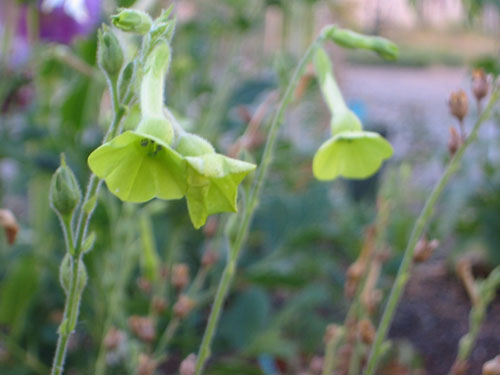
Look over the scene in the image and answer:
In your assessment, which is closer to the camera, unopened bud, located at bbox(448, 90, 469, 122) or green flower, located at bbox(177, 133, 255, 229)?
green flower, located at bbox(177, 133, 255, 229)

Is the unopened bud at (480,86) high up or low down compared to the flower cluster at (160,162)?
up

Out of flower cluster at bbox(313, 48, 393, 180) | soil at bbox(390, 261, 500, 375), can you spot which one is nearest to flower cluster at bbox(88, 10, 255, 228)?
flower cluster at bbox(313, 48, 393, 180)

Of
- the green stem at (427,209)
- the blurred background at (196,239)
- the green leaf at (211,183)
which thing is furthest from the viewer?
the blurred background at (196,239)

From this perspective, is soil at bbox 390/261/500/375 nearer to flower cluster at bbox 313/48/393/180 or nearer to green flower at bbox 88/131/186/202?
flower cluster at bbox 313/48/393/180

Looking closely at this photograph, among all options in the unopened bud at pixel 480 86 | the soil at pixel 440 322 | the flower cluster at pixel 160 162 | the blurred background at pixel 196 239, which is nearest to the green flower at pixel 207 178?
the flower cluster at pixel 160 162

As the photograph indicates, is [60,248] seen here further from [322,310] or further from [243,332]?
[322,310]

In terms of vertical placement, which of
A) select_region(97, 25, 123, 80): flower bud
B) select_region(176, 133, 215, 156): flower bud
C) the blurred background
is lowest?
the blurred background

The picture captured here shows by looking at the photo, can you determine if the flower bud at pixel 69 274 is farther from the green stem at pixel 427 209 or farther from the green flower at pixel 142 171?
the green stem at pixel 427 209
